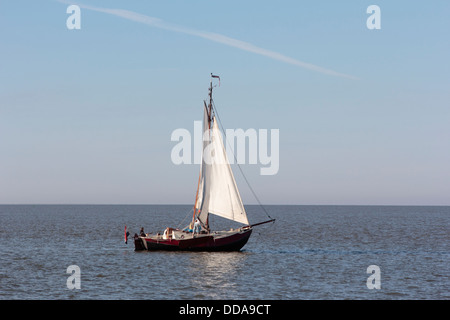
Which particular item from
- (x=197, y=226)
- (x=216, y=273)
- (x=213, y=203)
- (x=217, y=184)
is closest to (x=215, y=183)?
(x=217, y=184)

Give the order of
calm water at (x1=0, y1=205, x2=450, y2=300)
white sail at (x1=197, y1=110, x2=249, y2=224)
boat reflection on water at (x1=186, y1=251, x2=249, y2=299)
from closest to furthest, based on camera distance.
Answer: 1. calm water at (x1=0, y1=205, x2=450, y2=300)
2. boat reflection on water at (x1=186, y1=251, x2=249, y2=299)
3. white sail at (x1=197, y1=110, x2=249, y2=224)

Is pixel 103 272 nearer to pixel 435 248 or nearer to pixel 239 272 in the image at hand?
pixel 239 272

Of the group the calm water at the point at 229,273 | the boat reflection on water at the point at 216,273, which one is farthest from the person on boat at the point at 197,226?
the calm water at the point at 229,273

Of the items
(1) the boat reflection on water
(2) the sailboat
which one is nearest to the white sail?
(2) the sailboat

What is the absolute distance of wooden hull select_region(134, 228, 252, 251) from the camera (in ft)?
189

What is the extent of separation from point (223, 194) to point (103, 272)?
1587 cm

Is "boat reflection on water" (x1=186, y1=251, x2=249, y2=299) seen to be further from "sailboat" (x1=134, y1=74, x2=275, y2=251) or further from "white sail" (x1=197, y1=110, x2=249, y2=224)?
"white sail" (x1=197, y1=110, x2=249, y2=224)

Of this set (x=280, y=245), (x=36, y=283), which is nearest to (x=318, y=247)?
(x=280, y=245)

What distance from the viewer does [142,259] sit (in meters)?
55.2

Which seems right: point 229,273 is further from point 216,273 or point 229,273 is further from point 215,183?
point 215,183

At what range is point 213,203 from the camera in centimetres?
5866

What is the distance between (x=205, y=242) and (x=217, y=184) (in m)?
5.99

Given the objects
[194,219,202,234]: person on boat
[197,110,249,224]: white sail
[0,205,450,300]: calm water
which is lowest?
[0,205,450,300]: calm water

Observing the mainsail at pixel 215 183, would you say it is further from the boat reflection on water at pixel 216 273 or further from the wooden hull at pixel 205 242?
the boat reflection on water at pixel 216 273
